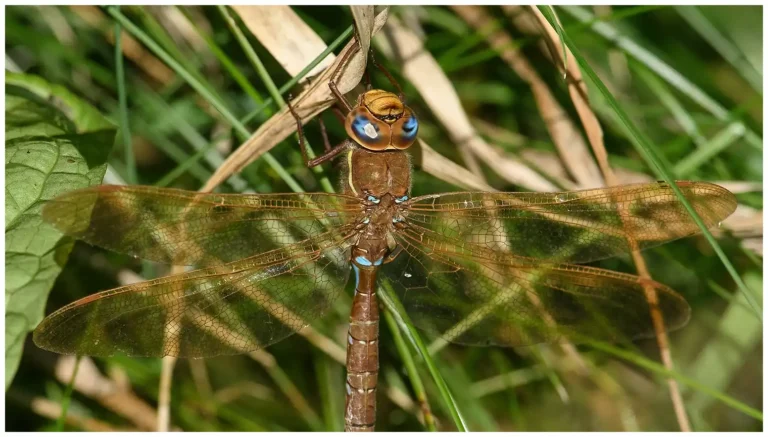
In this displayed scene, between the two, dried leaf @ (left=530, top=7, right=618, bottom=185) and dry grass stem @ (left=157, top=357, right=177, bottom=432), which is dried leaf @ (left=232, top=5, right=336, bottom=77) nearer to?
dried leaf @ (left=530, top=7, right=618, bottom=185)

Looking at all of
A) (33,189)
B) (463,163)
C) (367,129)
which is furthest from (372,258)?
(33,189)

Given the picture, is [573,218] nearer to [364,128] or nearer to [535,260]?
[535,260]

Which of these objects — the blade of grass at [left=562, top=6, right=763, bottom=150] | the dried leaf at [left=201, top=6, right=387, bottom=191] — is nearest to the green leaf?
the dried leaf at [left=201, top=6, right=387, bottom=191]

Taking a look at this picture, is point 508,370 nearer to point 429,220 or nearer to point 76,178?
point 429,220

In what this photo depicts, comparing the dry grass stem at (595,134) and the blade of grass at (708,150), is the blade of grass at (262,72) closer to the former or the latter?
the dry grass stem at (595,134)

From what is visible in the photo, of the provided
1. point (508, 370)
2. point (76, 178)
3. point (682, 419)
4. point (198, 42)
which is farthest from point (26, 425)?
point (682, 419)

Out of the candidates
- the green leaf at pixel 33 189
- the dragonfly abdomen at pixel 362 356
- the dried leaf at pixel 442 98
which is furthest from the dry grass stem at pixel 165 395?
the dried leaf at pixel 442 98
